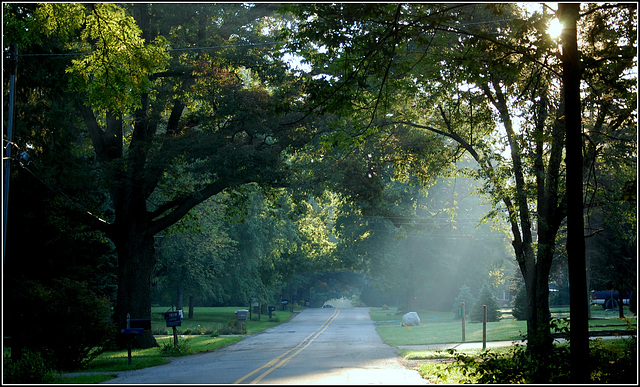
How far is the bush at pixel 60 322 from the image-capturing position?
47.1 feet

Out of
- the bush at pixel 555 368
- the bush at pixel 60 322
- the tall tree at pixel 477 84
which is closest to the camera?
the bush at pixel 555 368

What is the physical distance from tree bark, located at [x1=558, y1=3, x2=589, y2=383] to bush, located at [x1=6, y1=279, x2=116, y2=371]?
36.4 ft

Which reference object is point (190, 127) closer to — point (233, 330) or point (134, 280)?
point (134, 280)

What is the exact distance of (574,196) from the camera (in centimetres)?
957

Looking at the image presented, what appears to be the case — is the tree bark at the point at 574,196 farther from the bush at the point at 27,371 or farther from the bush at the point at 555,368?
the bush at the point at 27,371

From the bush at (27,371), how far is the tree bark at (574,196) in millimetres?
9935

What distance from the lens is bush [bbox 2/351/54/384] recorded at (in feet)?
40.7

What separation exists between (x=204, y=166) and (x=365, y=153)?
5692 millimetres

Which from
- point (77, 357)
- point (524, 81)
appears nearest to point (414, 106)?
point (524, 81)

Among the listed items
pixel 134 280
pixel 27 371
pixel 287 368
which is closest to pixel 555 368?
pixel 287 368

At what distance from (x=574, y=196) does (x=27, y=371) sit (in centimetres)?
1097

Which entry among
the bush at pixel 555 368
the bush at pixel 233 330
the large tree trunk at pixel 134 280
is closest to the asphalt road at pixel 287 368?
the bush at pixel 555 368

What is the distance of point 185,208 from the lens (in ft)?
78.5

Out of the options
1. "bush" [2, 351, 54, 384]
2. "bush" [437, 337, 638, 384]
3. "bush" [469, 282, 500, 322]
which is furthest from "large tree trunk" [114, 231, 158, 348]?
"bush" [469, 282, 500, 322]
